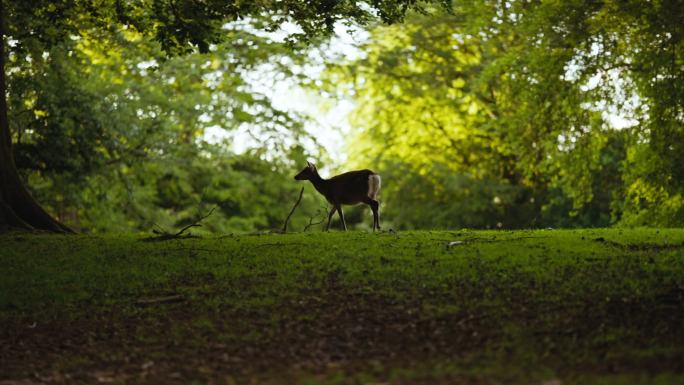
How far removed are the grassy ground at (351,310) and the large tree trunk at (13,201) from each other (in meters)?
2.27

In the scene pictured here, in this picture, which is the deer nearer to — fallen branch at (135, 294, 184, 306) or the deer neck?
the deer neck

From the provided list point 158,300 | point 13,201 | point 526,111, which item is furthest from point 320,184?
point 526,111

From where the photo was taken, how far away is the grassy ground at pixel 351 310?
28.0 feet

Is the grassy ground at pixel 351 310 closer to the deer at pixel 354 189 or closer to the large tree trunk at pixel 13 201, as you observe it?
the deer at pixel 354 189

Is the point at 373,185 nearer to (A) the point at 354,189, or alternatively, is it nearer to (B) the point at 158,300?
(A) the point at 354,189

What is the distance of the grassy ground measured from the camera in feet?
28.0

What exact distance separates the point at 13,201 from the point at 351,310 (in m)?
9.91

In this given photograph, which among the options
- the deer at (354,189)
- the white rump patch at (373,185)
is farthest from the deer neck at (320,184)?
the white rump patch at (373,185)

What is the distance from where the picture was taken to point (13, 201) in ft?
57.8

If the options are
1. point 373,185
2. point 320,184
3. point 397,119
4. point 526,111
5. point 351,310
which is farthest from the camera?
point 397,119

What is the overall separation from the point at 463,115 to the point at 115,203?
1576 centimetres

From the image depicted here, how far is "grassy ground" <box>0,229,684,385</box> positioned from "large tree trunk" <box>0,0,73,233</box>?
2.27m

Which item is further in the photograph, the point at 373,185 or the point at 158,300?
the point at 373,185

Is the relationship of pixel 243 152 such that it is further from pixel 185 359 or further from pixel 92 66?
pixel 185 359
